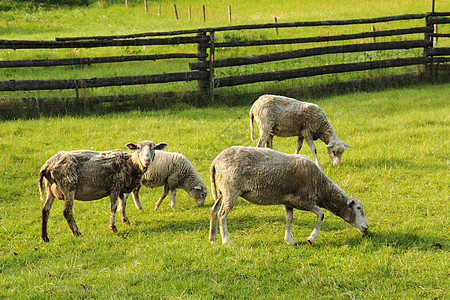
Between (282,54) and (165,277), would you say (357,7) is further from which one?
(165,277)

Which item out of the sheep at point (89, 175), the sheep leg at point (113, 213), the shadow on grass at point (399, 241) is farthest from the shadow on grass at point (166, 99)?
the shadow on grass at point (399, 241)

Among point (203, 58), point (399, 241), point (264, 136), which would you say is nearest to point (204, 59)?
point (203, 58)

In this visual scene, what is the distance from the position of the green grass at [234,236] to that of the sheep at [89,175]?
432 mm

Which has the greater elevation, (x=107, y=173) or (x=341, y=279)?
(x=107, y=173)

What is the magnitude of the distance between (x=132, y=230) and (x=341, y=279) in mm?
2931

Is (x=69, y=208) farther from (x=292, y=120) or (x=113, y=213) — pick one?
(x=292, y=120)

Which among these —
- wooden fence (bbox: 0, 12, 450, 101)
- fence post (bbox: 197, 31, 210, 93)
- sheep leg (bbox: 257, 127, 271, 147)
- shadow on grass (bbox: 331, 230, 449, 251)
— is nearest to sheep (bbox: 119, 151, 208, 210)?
sheep leg (bbox: 257, 127, 271, 147)

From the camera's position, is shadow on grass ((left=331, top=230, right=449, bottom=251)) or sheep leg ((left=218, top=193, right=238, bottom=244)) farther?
sheep leg ((left=218, top=193, right=238, bottom=244))

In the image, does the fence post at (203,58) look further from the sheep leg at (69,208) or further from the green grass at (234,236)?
the sheep leg at (69,208)

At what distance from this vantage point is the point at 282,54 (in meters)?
14.1

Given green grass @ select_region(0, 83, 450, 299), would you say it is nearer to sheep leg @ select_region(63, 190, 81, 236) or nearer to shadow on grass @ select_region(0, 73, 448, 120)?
sheep leg @ select_region(63, 190, 81, 236)

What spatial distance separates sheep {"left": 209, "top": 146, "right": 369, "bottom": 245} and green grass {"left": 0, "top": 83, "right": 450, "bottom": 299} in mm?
270

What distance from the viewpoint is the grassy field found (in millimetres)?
15359

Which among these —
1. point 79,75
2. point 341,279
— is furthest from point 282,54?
point 341,279
